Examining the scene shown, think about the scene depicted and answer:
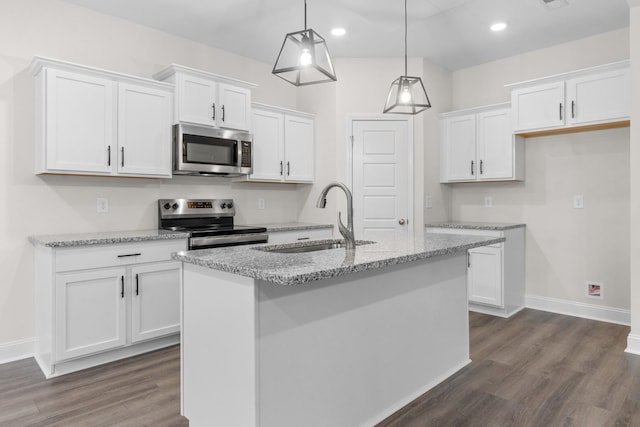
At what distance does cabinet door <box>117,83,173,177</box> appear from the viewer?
3.17 meters

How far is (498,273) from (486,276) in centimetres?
13

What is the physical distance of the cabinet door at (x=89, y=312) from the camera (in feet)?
8.75

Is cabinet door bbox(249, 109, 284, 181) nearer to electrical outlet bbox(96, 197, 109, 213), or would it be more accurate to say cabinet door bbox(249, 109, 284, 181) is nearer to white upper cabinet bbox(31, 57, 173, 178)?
white upper cabinet bbox(31, 57, 173, 178)

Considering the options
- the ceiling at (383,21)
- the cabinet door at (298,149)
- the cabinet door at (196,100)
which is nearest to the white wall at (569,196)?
the ceiling at (383,21)

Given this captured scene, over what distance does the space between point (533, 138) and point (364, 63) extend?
6.50 feet

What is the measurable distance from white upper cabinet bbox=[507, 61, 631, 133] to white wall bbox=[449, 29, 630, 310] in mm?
359

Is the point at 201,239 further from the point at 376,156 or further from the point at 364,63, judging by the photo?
the point at 364,63

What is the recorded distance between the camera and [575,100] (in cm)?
372

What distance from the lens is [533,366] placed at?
9.24 feet

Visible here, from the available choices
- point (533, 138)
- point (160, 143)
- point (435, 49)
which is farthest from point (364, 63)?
point (160, 143)

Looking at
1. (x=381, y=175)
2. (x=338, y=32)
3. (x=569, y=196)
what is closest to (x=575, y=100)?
(x=569, y=196)

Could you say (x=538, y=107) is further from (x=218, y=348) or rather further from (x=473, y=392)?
(x=218, y=348)

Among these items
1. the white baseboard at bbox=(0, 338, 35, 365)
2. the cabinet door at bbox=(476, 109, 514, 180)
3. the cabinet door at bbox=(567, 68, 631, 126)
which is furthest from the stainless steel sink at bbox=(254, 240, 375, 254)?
the cabinet door at bbox=(567, 68, 631, 126)

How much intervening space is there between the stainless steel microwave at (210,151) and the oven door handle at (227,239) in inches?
24.9
